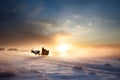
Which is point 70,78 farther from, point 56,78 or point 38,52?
point 38,52

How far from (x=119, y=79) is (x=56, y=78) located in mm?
13565

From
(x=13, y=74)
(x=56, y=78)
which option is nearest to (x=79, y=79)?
(x=56, y=78)

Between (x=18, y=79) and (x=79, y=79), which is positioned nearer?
(x=18, y=79)

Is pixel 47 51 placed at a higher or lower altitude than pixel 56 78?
higher

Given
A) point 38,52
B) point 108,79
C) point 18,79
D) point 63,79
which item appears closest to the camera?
point 18,79

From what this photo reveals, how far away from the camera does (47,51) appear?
12700 cm

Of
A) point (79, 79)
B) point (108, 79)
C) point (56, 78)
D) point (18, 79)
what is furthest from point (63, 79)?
point (108, 79)

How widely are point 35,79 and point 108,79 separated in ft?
48.9

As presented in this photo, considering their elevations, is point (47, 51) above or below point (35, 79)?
above

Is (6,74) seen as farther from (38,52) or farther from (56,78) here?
(38,52)

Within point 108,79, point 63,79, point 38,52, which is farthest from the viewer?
point 38,52

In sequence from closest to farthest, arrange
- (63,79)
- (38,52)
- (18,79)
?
(18,79)
(63,79)
(38,52)

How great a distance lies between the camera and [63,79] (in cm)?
2834

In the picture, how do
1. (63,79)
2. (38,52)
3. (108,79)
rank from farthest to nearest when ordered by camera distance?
(38,52)
(108,79)
(63,79)
